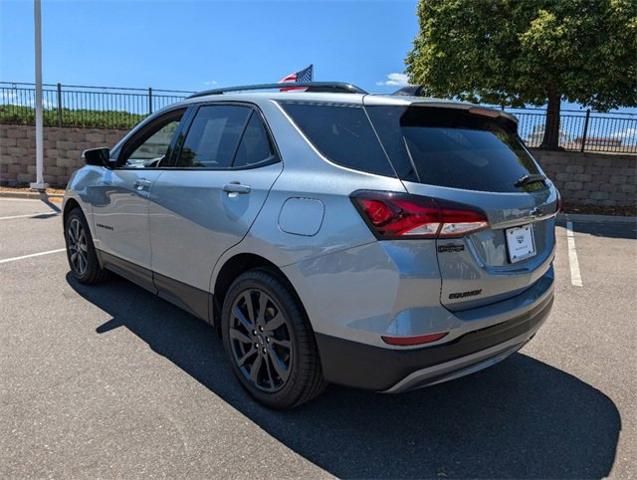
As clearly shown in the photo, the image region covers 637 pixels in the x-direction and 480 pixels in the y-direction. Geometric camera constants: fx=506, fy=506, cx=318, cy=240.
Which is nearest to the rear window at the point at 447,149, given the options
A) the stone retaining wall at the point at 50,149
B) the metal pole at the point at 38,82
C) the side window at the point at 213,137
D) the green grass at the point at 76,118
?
the side window at the point at 213,137

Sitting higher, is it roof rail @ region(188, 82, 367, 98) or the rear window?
roof rail @ region(188, 82, 367, 98)

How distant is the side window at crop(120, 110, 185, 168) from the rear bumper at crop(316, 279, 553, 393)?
2.10m

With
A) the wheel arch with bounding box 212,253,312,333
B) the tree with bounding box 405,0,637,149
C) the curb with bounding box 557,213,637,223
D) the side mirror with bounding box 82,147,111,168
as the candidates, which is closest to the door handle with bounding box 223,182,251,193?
the wheel arch with bounding box 212,253,312,333

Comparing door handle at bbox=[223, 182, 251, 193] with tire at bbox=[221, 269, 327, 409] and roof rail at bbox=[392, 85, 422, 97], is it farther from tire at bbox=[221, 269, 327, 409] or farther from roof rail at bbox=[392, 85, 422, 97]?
roof rail at bbox=[392, 85, 422, 97]

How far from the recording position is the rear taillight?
7.25 feet

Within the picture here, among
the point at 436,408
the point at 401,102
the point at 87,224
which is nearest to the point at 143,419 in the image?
the point at 436,408

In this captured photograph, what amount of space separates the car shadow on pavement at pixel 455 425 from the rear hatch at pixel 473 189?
2.46 feet

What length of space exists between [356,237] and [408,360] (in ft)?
1.96

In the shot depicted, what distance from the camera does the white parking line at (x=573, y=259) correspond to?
569 centimetres

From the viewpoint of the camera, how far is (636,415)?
9.50 feet

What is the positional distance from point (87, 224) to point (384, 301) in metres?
3.40

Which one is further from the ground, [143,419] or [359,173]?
[359,173]

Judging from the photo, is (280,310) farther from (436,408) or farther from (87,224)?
(87,224)

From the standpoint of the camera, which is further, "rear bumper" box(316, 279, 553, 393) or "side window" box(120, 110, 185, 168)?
"side window" box(120, 110, 185, 168)
